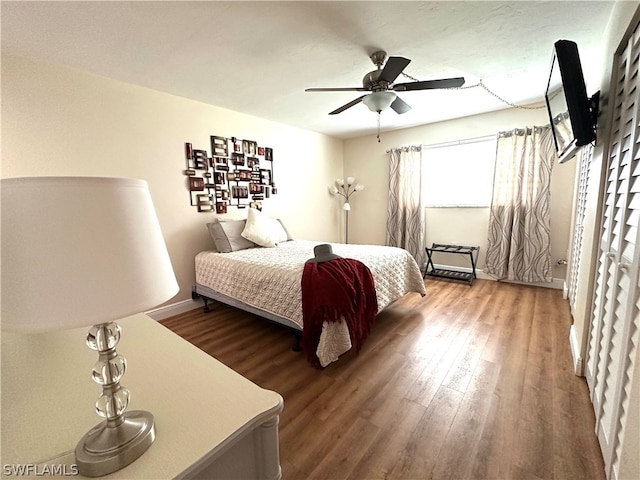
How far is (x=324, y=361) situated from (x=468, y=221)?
334 cm

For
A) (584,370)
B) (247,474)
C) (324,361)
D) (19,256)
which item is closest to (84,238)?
(19,256)

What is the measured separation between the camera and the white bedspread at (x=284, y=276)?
2123 millimetres

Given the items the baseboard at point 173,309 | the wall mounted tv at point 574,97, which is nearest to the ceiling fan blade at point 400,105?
the wall mounted tv at point 574,97

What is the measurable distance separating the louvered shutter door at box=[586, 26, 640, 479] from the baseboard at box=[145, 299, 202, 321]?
11.2 ft

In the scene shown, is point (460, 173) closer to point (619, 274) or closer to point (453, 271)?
point (453, 271)

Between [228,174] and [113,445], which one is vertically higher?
[228,174]

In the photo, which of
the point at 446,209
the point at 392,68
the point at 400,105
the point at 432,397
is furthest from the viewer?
the point at 446,209

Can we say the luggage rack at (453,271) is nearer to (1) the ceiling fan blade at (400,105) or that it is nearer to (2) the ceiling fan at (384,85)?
(1) the ceiling fan blade at (400,105)

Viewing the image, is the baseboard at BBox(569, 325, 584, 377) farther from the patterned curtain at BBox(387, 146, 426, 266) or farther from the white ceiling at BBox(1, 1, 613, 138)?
the patterned curtain at BBox(387, 146, 426, 266)

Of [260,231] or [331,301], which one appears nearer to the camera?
[331,301]

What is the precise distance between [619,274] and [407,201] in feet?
11.2

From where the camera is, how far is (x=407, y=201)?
177 inches

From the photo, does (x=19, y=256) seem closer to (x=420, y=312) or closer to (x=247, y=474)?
(x=247, y=474)

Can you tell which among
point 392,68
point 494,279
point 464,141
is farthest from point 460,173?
point 392,68
